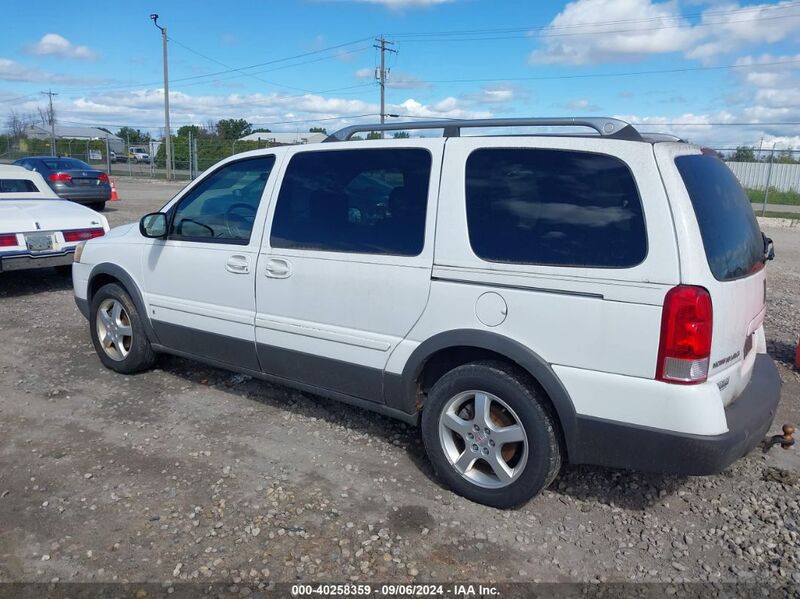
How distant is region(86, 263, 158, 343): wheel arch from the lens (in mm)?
5133

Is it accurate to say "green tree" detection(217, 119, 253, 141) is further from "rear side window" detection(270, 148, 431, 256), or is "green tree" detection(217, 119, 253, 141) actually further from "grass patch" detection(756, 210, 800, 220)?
"rear side window" detection(270, 148, 431, 256)

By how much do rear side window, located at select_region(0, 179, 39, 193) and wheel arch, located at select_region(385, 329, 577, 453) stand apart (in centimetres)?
745

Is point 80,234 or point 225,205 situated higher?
point 225,205

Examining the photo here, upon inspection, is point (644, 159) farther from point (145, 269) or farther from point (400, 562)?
point (145, 269)

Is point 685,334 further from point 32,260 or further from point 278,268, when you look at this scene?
point 32,260

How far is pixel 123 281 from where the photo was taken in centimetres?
521

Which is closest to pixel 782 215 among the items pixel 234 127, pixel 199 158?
pixel 199 158

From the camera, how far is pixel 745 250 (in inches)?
134

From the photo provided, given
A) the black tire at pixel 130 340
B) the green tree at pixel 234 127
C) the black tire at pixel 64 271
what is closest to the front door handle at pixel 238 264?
the black tire at pixel 130 340

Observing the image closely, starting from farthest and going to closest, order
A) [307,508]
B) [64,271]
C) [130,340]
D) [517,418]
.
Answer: [64,271]
[130,340]
[307,508]
[517,418]

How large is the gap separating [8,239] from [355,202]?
5.49 meters

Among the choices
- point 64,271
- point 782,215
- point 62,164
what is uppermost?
point 62,164

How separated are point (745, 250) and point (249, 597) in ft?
9.61

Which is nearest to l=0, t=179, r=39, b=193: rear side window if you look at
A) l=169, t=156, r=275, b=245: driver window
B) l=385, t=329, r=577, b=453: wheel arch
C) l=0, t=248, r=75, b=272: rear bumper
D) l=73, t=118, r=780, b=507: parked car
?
l=0, t=248, r=75, b=272: rear bumper
